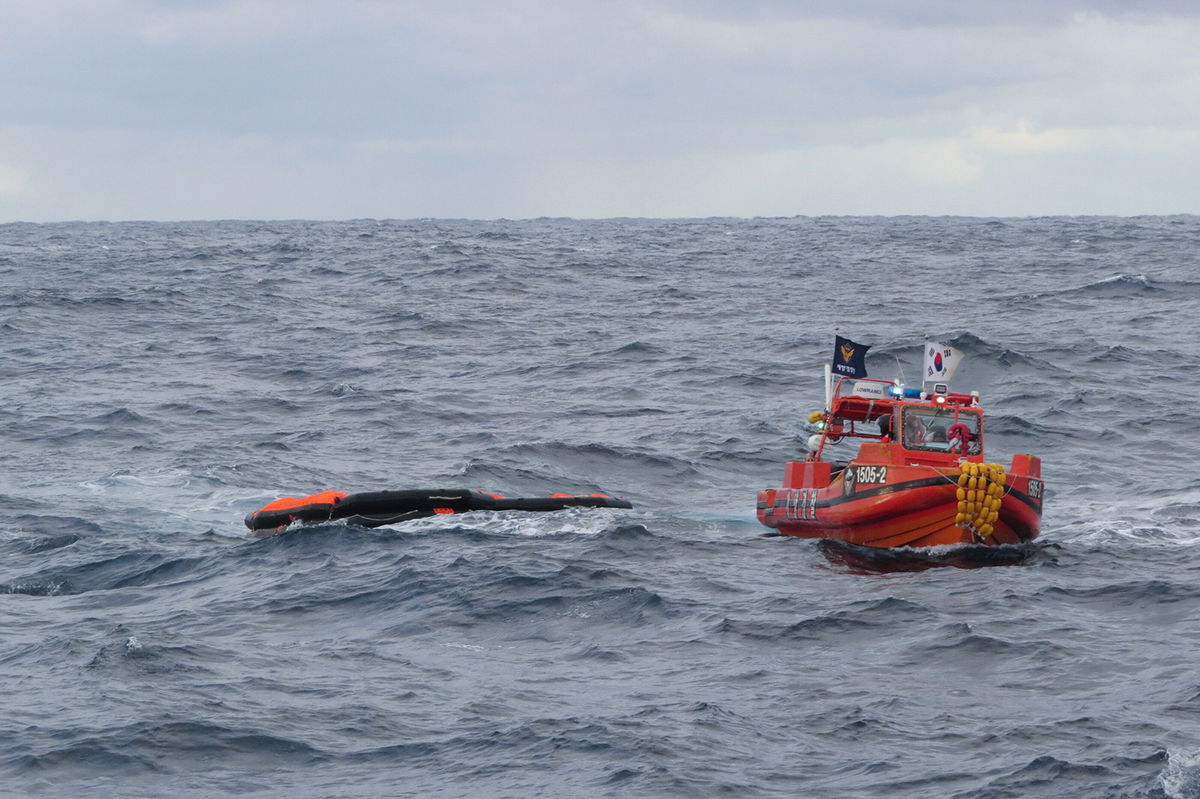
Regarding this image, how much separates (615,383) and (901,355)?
967cm

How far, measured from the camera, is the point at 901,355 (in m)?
46.6

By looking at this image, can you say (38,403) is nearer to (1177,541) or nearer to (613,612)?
(613,612)

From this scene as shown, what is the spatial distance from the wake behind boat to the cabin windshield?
2cm

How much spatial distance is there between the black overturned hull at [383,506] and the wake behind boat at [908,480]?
450 cm

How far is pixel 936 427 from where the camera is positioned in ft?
85.2

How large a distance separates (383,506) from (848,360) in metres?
8.96

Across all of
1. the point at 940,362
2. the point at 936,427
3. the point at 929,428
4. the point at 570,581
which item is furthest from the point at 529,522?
the point at 940,362

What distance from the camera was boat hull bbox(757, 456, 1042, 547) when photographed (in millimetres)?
23578

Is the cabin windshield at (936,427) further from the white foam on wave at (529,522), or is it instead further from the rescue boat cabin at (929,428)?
the white foam on wave at (529,522)

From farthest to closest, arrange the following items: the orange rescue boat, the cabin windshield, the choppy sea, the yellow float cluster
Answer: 1. the cabin windshield
2. the orange rescue boat
3. the yellow float cluster
4. the choppy sea

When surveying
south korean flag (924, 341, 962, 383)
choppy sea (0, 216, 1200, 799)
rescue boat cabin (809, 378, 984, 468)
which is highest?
south korean flag (924, 341, 962, 383)

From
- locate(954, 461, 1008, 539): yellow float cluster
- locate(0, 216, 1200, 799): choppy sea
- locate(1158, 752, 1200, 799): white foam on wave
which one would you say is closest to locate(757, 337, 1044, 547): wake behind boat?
locate(954, 461, 1008, 539): yellow float cluster

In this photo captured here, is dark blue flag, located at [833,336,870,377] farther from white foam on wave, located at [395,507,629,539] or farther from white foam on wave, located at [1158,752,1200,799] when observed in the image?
white foam on wave, located at [1158,752,1200,799]

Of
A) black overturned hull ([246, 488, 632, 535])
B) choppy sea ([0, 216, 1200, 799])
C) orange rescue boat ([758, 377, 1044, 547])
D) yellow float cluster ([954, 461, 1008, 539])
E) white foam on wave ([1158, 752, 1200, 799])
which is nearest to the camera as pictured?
white foam on wave ([1158, 752, 1200, 799])
